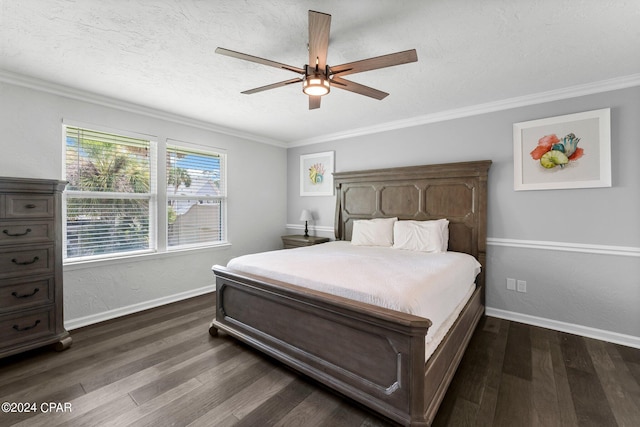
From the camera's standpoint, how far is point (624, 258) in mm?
2545

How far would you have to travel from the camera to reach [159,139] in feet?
11.4

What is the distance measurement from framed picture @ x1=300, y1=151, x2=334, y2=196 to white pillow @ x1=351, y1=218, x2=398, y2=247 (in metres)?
1.04

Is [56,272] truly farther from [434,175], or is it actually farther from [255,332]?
[434,175]

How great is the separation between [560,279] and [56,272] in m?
4.76

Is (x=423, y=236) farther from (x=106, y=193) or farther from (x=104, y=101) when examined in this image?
(x=104, y=101)

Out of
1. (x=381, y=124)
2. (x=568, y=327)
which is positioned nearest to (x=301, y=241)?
(x=381, y=124)

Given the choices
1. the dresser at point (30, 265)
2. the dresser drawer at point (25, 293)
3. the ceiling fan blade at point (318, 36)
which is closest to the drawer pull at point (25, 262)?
the dresser at point (30, 265)

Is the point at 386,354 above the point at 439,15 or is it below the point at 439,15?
below

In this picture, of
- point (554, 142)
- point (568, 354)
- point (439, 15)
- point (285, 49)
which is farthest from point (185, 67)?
point (568, 354)

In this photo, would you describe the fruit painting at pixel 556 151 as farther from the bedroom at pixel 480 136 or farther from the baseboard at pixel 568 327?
the baseboard at pixel 568 327

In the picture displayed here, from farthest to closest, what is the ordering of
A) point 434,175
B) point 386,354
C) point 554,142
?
point 434,175
point 554,142
point 386,354

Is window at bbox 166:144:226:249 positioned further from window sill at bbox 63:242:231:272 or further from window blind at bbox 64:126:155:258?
window blind at bbox 64:126:155:258

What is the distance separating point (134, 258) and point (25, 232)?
3.56 ft

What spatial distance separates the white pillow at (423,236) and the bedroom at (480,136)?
0.53 m
